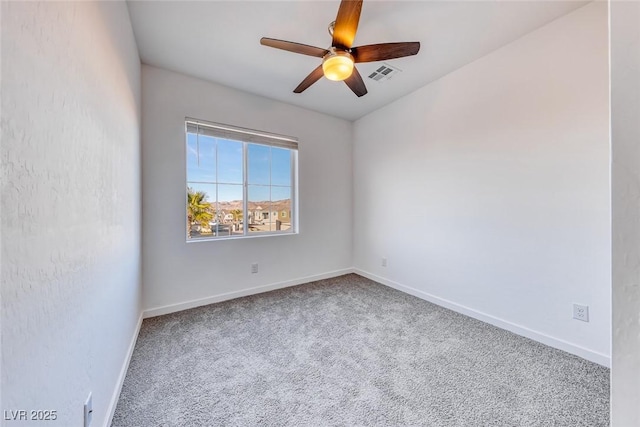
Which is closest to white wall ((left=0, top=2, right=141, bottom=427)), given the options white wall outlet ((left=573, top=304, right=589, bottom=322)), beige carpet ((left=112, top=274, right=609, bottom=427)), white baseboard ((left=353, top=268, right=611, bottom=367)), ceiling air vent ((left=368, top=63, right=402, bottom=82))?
beige carpet ((left=112, top=274, right=609, bottom=427))

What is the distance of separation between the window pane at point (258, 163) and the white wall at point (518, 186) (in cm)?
174

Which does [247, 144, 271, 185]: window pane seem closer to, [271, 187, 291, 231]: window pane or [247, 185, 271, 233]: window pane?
[247, 185, 271, 233]: window pane

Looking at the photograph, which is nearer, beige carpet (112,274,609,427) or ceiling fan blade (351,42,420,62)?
beige carpet (112,274,609,427)

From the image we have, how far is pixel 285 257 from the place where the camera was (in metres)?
3.26

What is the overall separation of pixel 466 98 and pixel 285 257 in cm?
277

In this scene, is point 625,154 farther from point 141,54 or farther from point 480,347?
point 141,54

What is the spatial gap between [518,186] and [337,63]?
186cm

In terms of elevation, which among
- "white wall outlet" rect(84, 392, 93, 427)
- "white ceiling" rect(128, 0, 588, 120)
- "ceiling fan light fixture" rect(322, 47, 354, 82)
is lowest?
"white wall outlet" rect(84, 392, 93, 427)

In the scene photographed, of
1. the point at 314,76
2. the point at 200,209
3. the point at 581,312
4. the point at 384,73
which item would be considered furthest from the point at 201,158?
the point at 581,312

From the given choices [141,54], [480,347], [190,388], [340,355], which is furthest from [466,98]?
[190,388]

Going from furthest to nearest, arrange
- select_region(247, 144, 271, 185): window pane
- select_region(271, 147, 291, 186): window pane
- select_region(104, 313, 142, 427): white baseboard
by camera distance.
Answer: select_region(271, 147, 291, 186): window pane, select_region(247, 144, 271, 185): window pane, select_region(104, 313, 142, 427): white baseboard

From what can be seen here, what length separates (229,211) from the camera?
2.95 meters

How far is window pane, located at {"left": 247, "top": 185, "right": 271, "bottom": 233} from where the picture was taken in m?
3.10

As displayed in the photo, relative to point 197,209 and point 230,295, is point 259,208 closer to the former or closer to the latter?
point 197,209
